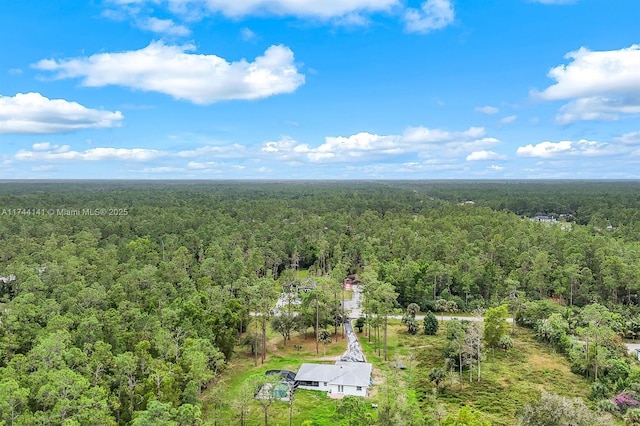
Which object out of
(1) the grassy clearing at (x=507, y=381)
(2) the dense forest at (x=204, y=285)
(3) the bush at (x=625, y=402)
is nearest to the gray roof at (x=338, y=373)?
(1) the grassy clearing at (x=507, y=381)

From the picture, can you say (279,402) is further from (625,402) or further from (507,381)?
(625,402)

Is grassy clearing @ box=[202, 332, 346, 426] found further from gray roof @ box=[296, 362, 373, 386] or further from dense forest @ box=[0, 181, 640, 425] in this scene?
dense forest @ box=[0, 181, 640, 425]

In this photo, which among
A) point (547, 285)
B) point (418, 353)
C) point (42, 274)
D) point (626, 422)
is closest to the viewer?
point (626, 422)

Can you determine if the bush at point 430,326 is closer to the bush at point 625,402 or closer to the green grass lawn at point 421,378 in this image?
the green grass lawn at point 421,378

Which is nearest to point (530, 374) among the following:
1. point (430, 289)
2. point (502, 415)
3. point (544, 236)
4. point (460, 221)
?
point (502, 415)

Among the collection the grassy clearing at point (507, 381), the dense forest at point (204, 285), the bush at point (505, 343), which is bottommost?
the grassy clearing at point (507, 381)

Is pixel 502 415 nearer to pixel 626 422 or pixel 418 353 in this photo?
pixel 626 422
